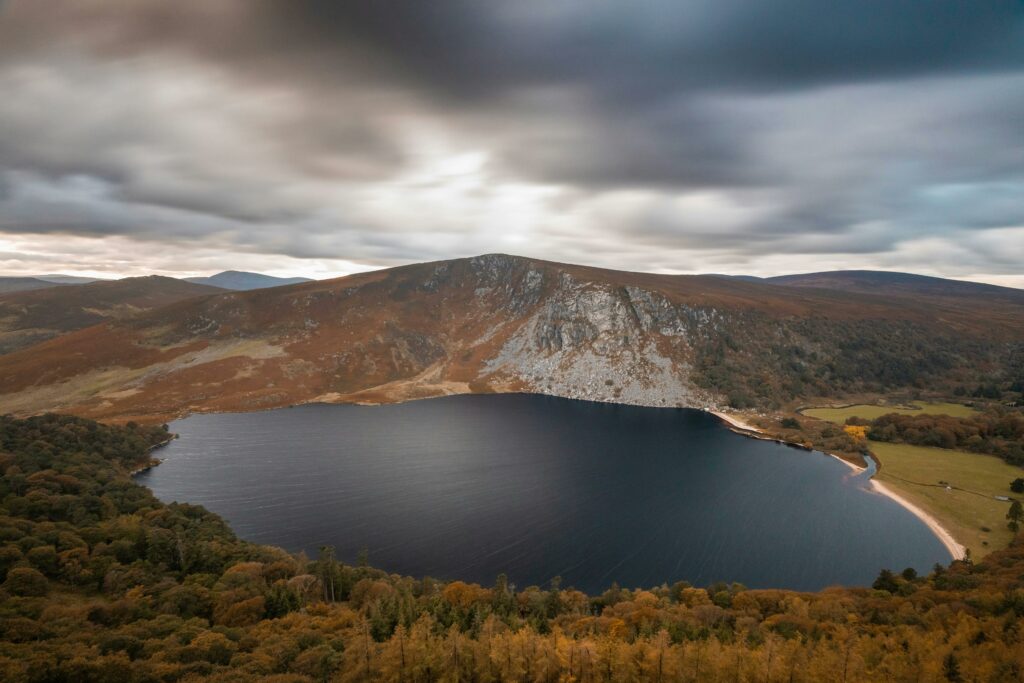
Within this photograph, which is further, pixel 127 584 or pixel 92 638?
pixel 127 584

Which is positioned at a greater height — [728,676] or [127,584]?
[728,676]

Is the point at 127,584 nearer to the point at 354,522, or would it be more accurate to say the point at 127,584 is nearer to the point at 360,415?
the point at 354,522

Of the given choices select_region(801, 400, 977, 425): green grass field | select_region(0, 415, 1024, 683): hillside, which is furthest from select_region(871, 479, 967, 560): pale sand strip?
select_region(801, 400, 977, 425): green grass field

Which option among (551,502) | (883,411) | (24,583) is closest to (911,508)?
(551,502)

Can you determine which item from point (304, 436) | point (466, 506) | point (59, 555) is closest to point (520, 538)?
point (466, 506)

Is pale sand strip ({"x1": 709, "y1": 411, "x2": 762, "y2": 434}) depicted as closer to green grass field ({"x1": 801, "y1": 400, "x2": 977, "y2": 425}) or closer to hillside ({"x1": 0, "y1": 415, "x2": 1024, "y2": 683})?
green grass field ({"x1": 801, "y1": 400, "x2": 977, "y2": 425})

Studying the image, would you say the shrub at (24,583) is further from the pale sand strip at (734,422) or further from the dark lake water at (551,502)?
the pale sand strip at (734,422)

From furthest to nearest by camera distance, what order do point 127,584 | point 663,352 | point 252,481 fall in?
point 663,352
point 252,481
point 127,584
